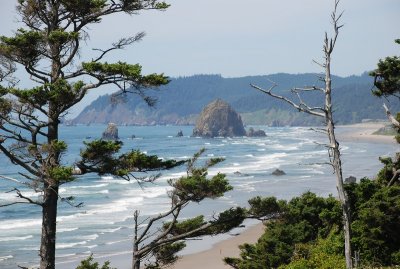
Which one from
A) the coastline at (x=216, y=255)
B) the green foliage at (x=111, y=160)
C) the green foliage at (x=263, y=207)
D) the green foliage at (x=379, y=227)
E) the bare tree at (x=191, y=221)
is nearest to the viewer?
the green foliage at (x=111, y=160)

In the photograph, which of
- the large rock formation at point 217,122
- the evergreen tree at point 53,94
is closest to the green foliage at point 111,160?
the evergreen tree at point 53,94

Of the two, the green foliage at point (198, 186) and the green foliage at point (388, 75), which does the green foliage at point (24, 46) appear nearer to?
the green foliage at point (198, 186)

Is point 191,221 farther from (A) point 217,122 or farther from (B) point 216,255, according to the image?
(A) point 217,122

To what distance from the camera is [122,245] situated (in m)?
35.5

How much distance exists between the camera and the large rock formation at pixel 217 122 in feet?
623

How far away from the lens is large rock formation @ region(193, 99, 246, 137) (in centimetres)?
18975

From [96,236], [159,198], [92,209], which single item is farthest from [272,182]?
[96,236]

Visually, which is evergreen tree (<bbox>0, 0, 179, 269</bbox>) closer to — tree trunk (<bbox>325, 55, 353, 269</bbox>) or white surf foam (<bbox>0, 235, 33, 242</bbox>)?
tree trunk (<bbox>325, 55, 353, 269</bbox>)

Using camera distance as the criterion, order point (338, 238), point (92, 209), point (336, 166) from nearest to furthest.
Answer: point (336, 166) → point (338, 238) → point (92, 209)

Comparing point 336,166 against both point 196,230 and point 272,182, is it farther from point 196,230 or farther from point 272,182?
point 272,182

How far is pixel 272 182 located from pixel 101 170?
54.6 m

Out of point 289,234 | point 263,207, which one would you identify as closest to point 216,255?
point 289,234

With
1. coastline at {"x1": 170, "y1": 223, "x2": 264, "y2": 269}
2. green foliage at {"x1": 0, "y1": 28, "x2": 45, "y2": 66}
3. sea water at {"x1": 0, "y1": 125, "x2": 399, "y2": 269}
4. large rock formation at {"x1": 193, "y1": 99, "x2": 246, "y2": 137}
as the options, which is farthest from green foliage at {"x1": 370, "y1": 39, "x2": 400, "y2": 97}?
large rock formation at {"x1": 193, "y1": 99, "x2": 246, "y2": 137}

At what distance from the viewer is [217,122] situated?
193 metres
